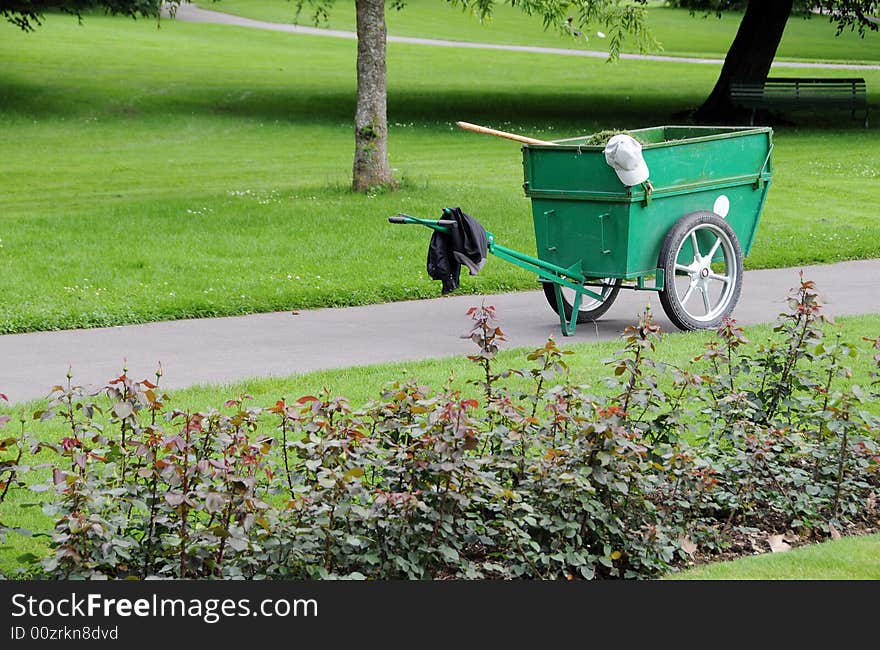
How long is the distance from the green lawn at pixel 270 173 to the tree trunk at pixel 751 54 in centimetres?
144

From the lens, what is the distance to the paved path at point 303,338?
8328 mm

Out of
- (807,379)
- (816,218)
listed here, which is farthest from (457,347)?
(816,218)

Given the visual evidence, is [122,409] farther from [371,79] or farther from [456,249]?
[371,79]

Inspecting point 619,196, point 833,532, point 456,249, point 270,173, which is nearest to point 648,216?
point 619,196

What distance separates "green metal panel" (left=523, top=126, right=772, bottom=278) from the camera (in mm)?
9141

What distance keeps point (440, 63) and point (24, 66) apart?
1390cm

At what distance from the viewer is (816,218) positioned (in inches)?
619

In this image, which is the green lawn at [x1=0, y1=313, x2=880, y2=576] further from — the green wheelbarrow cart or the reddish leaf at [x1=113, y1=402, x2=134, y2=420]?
the reddish leaf at [x1=113, y1=402, x2=134, y2=420]

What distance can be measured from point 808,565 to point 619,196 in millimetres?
4616

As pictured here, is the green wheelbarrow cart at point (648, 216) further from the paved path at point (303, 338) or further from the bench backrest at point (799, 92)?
the bench backrest at point (799, 92)

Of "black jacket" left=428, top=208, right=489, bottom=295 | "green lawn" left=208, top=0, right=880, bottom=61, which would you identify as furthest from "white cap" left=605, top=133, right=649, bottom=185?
"green lawn" left=208, top=0, right=880, bottom=61

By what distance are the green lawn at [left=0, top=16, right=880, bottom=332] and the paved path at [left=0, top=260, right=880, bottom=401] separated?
0.44 m

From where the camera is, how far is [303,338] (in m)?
9.45

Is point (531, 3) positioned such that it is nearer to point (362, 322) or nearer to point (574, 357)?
point (362, 322)
